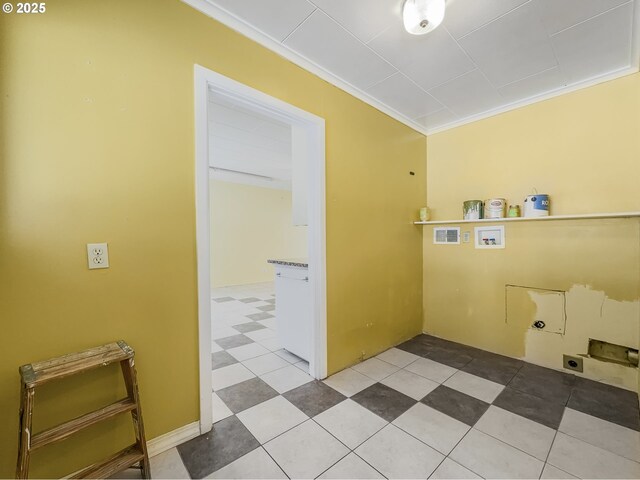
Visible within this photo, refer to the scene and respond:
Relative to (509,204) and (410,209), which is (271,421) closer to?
(410,209)

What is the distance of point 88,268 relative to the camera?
1.27 m

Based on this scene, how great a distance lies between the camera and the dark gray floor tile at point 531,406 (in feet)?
5.79

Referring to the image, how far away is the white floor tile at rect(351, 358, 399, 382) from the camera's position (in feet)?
7.71

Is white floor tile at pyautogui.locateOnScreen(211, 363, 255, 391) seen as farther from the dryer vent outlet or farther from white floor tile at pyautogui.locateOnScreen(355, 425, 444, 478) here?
the dryer vent outlet

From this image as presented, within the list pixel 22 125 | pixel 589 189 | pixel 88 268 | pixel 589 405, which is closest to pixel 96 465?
pixel 88 268

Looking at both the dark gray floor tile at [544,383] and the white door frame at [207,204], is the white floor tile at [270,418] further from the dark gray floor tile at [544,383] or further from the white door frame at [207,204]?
the dark gray floor tile at [544,383]

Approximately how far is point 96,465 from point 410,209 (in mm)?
3255

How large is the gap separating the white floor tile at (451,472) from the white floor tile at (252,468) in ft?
2.62

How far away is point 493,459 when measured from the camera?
4.74 feet

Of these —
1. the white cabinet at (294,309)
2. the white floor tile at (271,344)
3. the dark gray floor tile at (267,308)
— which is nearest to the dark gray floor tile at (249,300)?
the dark gray floor tile at (267,308)

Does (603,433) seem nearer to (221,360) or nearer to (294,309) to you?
(294,309)

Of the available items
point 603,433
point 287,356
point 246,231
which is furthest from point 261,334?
point 246,231

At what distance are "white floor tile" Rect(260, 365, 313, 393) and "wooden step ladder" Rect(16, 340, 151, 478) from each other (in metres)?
1.02

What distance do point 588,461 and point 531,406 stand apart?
0.49 metres
